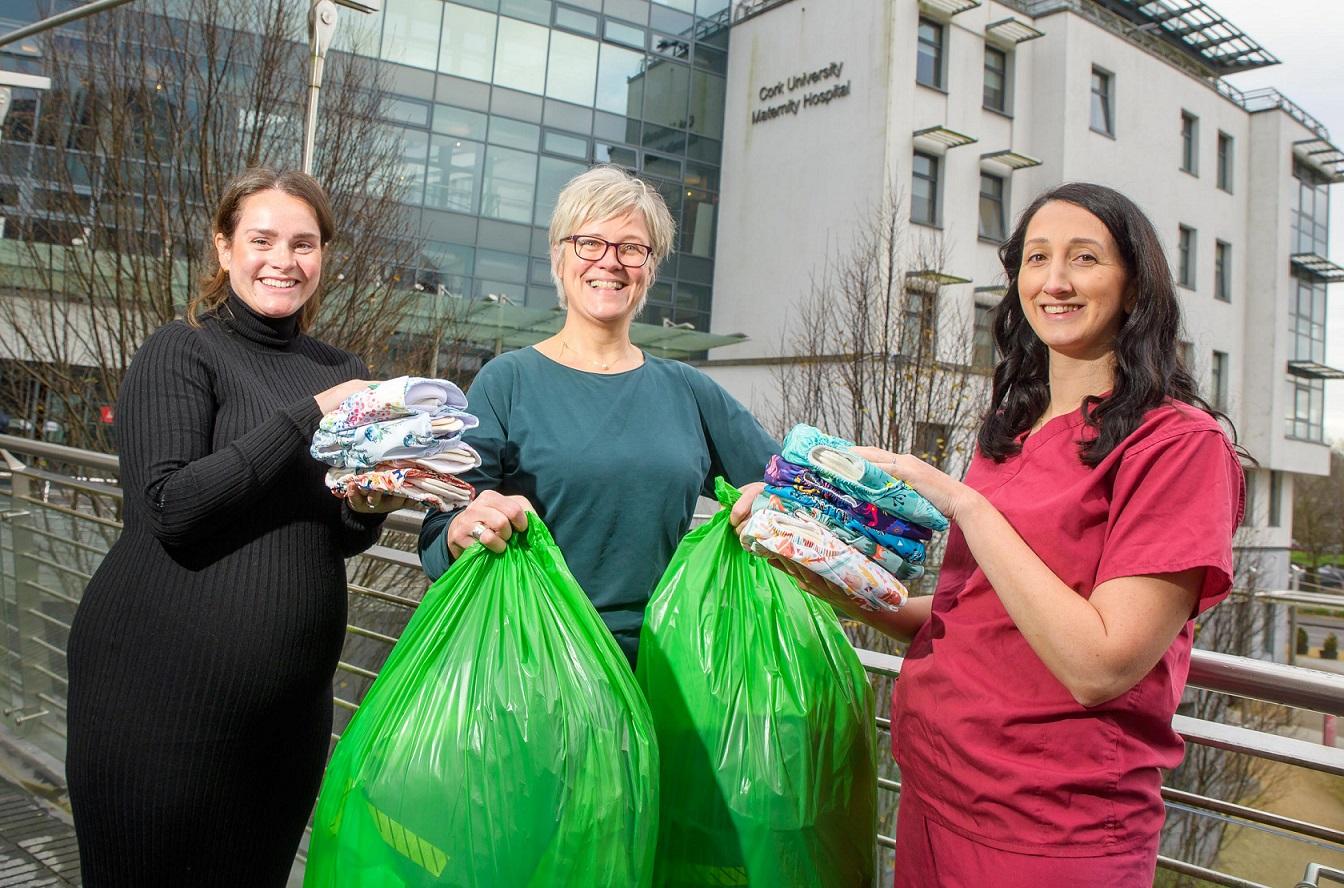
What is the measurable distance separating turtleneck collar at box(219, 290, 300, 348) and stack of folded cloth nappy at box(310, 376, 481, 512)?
1.42 feet

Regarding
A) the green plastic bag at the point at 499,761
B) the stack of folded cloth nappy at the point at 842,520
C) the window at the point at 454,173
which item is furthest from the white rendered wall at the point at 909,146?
the green plastic bag at the point at 499,761

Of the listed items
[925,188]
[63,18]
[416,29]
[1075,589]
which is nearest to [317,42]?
[63,18]

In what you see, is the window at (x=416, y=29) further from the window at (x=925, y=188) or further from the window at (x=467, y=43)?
the window at (x=925, y=188)

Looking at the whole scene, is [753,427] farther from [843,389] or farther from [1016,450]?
[843,389]

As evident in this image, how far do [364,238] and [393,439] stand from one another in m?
7.24

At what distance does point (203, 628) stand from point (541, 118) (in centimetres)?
1920

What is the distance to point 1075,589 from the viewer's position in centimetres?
Result: 122

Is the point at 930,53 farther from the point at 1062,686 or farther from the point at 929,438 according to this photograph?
the point at 1062,686

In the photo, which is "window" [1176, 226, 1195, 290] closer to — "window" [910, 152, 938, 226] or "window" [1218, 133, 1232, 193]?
"window" [1218, 133, 1232, 193]

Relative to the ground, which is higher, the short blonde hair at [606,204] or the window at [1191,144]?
the window at [1191,144]

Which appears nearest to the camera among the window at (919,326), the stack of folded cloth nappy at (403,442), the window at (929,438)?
the stack of folded cloth nappy at (403,442)

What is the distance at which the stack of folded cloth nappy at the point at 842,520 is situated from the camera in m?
1.36

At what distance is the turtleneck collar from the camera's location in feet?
6.00

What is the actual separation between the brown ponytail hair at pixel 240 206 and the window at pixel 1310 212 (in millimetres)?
30724
